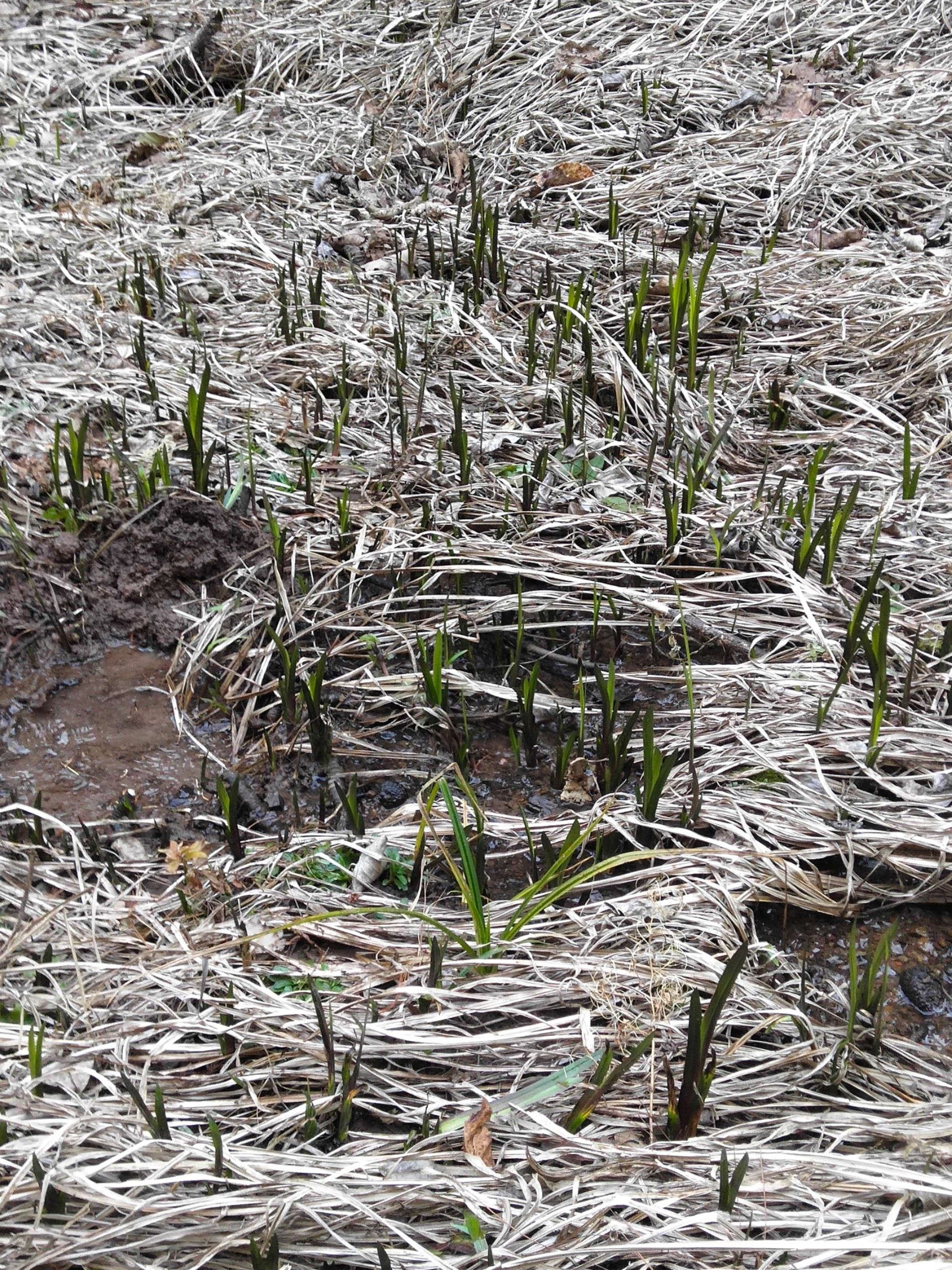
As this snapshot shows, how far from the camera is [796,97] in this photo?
15.8 ft

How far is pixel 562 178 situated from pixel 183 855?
344cm

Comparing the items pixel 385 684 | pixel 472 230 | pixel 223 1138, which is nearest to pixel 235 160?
pixel 472 230

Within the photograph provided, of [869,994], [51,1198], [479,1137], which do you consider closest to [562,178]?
[869,994]

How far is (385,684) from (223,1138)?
119 cm

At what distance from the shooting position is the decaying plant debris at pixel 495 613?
1691 millimetres

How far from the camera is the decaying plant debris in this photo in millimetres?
1691

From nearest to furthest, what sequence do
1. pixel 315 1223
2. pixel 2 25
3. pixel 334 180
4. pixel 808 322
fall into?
pixel 315 1223
pixel 808 322
pixel 334 180
pixel 2 25

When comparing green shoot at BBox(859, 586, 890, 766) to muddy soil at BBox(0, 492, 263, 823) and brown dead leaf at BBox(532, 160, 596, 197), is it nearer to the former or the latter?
muddy soil at BBox(0, 492, 263, 823)

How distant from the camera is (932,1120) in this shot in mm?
1744

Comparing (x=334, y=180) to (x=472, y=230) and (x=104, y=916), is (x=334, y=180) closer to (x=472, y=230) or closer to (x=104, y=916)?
(x=472, y=230)

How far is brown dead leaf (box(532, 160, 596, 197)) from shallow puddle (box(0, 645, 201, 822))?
2.83 m

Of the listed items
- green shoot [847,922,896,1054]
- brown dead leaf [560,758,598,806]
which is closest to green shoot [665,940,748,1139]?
green shoot [847,922,896,1054]

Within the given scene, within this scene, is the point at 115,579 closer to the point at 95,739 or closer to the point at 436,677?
the point at 95,739

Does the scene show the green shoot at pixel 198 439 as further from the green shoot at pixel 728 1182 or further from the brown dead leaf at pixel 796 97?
the brown dead leaf at pixel 796 97
